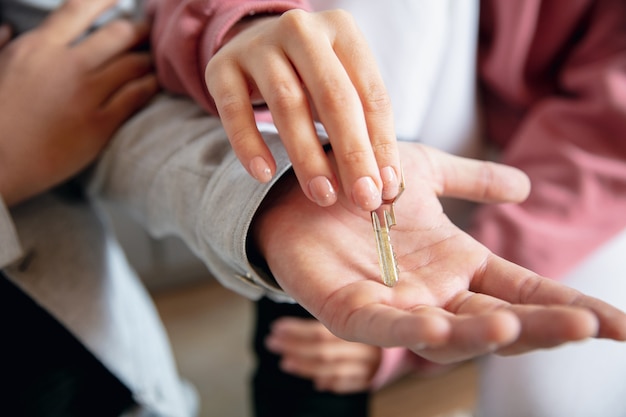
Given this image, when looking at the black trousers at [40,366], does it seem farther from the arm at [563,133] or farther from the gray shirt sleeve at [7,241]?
the arm at [563,133]

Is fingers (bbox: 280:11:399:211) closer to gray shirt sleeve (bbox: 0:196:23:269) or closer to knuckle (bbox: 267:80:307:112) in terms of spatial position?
knuckle (bbox: 267:80:307:112)

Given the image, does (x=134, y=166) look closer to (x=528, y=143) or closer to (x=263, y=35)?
(x=263, y=35)

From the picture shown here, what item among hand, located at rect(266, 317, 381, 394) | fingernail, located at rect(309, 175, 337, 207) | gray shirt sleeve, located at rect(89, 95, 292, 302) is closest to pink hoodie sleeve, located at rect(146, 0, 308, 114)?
gray shirt sleeve, located at rect(89, 95, 292, 302)

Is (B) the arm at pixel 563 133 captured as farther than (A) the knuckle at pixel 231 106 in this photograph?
Yes

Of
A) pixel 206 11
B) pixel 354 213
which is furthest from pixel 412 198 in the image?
pixel 206 11

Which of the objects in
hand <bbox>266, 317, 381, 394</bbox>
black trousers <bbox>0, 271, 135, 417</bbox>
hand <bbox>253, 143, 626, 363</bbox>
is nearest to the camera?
hand <bbox>253, 143, 626, 363</bbox>

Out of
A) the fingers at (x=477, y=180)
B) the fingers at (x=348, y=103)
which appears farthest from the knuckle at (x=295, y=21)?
the fingers at (x=477, y=180)
